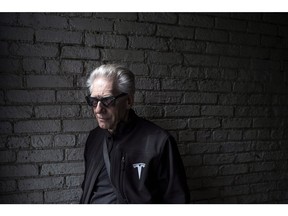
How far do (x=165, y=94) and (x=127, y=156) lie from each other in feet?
1.98

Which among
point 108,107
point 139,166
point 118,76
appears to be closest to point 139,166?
point 139,166

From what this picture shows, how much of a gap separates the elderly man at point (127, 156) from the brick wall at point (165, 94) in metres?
0.29

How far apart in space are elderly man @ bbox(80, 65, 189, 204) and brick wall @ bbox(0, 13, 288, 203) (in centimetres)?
29

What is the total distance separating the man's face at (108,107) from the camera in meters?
1.34

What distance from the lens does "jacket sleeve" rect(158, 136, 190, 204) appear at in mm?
1357

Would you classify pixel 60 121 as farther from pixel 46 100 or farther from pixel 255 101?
pixel 255 101

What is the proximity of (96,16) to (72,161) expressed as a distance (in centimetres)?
99

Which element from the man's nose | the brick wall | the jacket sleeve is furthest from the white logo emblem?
the brick wall

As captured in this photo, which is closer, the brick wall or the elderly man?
the elderly man

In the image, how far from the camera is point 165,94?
1769 millimetres

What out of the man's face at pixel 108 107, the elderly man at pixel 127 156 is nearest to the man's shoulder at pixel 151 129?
the elderly man at pixel 127 156

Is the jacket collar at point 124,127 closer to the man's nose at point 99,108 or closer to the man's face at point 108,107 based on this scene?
the man's face at point 108,107

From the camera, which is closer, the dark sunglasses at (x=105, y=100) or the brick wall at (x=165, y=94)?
the dark sunglasses at (x=105, y=100)

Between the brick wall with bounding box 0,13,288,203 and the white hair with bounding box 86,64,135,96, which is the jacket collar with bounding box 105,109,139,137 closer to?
the white hair with bounding box 86,64,135,96
